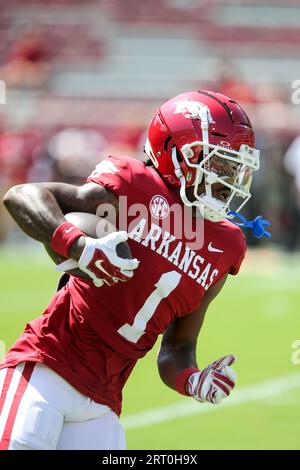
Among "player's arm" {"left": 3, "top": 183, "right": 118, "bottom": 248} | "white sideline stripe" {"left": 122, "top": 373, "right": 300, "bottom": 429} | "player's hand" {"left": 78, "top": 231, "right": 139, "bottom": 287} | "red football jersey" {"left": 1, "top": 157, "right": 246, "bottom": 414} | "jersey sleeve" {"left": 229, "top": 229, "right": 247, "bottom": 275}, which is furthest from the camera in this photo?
"white sideline stripe" {"left": 122, "top": 373, "right": 300, "bottom": 429}

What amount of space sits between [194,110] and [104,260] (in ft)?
2.91

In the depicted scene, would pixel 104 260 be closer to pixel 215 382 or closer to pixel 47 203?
pixel 47 203

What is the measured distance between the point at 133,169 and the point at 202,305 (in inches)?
24.4

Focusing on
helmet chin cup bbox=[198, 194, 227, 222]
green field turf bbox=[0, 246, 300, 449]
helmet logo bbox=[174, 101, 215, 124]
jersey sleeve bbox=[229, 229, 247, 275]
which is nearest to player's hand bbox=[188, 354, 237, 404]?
jersey sleeve bbox=[229, 229, 247, 275]

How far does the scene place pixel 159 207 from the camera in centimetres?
360

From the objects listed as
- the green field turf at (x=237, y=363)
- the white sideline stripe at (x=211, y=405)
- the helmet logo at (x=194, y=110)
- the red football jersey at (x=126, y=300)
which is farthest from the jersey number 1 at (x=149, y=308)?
the white sideline stripe at (x=211, y=405)

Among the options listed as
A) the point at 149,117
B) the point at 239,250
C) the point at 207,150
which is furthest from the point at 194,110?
the point at 149,117

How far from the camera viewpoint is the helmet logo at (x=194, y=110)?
3639 mm

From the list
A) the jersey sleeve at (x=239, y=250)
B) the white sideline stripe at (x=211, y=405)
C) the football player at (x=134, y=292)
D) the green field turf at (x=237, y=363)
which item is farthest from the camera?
→ the white sideline stripe at (x=211, y=405)

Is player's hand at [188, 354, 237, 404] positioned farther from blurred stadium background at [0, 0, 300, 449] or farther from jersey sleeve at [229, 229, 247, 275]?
blurred stadium background at [0, 0, 300, 449]

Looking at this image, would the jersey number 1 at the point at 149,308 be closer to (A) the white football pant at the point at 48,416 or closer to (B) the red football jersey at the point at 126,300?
(B) the red football jersey at the point at 126,300

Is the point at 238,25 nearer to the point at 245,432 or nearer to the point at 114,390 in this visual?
the point at 245,432

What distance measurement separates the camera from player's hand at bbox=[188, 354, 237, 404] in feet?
11.6
